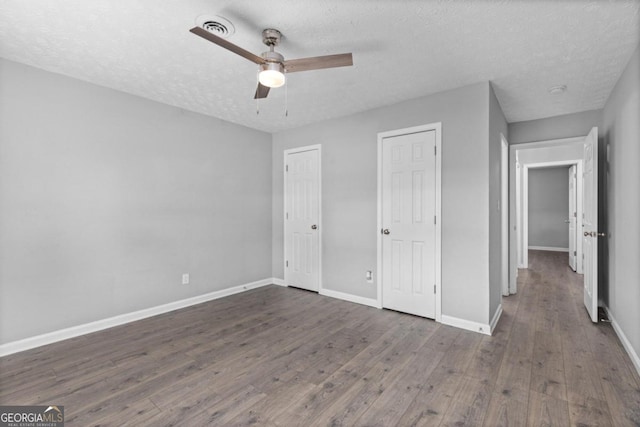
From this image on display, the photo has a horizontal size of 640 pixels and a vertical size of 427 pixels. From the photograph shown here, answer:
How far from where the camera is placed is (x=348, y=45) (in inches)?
96.7

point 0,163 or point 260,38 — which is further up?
point 260,38

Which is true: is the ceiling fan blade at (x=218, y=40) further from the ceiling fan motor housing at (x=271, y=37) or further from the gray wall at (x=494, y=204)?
the gray wall at (x=494, y=204)

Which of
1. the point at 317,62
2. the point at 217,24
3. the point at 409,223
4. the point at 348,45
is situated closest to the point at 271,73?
the point at 317,62

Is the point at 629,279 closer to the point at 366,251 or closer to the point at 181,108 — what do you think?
the point at 366,251

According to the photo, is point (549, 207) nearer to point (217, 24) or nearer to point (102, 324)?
point (217, 24)

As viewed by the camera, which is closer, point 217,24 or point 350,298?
point 217,24

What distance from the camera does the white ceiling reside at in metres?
2.00

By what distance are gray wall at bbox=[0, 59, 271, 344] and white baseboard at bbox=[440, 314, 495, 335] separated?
9.79 feet

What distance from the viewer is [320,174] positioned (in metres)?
4.57

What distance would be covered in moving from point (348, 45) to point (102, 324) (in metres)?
3.74

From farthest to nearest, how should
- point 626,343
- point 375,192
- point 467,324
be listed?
point 375,192
point 467,324
point 626,343

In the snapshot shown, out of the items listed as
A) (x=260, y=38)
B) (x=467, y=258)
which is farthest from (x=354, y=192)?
(x=260, y=38)

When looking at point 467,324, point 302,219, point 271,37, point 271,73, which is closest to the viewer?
point 271,73

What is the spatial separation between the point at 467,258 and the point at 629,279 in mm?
1312
